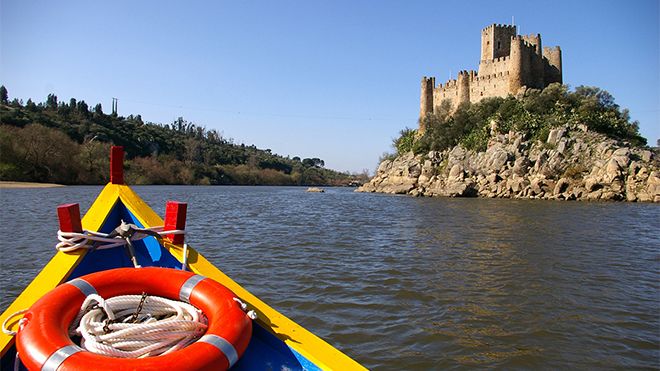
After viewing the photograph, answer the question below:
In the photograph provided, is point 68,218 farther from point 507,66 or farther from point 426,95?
point 426,95

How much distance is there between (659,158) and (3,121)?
7421 centimetres

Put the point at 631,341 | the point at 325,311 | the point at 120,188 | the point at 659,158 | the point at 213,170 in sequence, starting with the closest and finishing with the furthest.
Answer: the point at 120,188 < the point at 631,341 < the point at 325,311 < the point at 659,158 < the point at 213,170

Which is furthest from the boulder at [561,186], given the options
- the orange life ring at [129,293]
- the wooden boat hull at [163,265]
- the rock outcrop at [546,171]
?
the orange life ring at [129,293]

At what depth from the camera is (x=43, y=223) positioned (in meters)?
14.1

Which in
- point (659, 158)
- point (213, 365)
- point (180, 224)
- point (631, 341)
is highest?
point (659, 158)

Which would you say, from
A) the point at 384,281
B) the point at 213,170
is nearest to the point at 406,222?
the point at 384,281

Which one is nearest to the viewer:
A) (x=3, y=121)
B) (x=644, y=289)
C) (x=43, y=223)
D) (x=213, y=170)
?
(x=644, y=289)

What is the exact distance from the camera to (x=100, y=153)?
5638 cm

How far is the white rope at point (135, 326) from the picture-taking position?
2289mm

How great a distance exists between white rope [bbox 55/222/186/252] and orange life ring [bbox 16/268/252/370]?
0.67 meters

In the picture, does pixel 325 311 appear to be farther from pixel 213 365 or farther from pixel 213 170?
pixel 213 170

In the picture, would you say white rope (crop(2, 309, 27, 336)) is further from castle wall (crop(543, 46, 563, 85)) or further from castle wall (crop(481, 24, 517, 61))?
castle wall (crop(543, 46, 563, 85))

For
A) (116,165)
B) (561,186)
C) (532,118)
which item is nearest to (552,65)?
(532,118)

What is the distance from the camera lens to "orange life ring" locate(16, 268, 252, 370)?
1.96 metres
